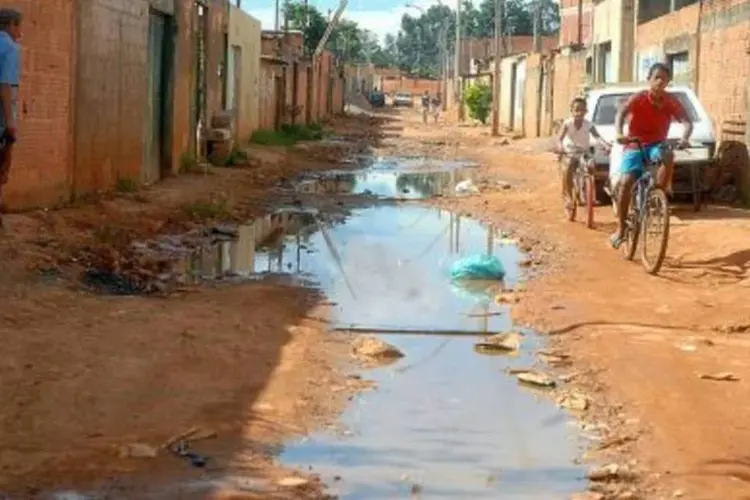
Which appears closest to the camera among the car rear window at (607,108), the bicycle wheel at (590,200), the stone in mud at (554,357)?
the stone in mud at (554,357)

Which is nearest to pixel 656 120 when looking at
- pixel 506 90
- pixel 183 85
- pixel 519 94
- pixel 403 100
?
pixel 183 85

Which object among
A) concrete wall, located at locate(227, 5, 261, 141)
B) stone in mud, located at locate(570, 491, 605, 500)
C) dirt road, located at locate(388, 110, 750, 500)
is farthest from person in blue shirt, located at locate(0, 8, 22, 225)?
concrete wall, located at locate(227, 5, 261, 141)

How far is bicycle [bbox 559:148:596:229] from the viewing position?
49.0ft

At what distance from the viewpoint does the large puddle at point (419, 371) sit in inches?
208

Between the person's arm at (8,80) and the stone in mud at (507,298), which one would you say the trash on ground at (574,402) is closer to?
the stone in mud at (507,298)

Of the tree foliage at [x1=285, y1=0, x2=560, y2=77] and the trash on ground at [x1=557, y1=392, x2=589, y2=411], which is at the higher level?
the tree foliage at [x1=285, y1=0, x2=560, y2=77]

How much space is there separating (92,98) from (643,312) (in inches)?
300

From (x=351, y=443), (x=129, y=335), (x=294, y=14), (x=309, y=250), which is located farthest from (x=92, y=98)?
(x=294, y=14)

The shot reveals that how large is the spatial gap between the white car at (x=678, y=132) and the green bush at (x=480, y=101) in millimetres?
42272

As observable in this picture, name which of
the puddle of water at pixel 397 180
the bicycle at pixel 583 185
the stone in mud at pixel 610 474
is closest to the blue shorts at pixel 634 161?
the bicycle at pixel 583 185

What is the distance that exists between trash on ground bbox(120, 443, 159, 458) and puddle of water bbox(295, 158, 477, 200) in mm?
13857

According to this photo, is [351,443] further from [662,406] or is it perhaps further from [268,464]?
[662,406]

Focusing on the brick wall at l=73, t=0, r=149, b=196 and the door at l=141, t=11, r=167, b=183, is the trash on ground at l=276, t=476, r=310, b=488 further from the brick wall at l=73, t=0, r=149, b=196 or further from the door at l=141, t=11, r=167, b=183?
the door at l=141, t=11, r=167, b=183

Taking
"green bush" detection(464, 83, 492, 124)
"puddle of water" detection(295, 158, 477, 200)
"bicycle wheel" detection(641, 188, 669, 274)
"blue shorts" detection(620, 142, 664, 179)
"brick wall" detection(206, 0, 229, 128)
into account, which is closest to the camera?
"bicycle wheel" detection(641, 188, 669, 274)
